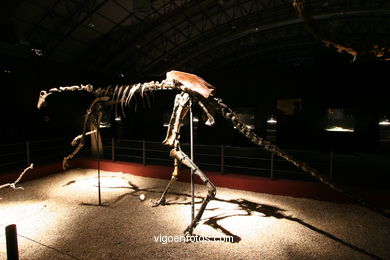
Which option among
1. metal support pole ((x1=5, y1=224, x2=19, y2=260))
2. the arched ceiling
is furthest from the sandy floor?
the arched ceiling

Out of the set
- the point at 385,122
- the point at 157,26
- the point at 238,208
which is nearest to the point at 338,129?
the point at 385,122

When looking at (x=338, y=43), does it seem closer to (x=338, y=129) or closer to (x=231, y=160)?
(x=231, y=160)

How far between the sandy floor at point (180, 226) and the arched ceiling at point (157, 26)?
20.1 ft

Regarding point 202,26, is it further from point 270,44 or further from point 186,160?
point 186,160

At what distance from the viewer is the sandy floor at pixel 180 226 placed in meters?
3.12

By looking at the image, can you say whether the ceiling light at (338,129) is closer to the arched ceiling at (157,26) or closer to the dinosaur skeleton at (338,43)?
the arched ceiling at (157,26)

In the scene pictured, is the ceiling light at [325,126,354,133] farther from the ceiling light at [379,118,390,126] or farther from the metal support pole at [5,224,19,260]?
the metal support pole at [5,224,19,260]

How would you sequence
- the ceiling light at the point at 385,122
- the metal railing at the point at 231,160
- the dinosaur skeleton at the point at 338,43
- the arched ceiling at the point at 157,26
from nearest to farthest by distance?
the dinosaur skeleton at the point at 338,43
the metal railing at the point at 231,160
the ceiling light at the point at 385,122
the arched ceiling at the point at 157,26

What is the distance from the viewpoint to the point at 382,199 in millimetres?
4340

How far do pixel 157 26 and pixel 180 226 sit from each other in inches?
483

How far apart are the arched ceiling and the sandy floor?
6134 mm

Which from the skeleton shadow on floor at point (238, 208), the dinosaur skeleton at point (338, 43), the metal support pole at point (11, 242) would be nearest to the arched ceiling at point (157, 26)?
the skeleton shadow on floor at point (238, 208)

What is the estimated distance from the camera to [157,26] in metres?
13.2

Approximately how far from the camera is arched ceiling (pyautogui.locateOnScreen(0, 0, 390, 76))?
10141mm
